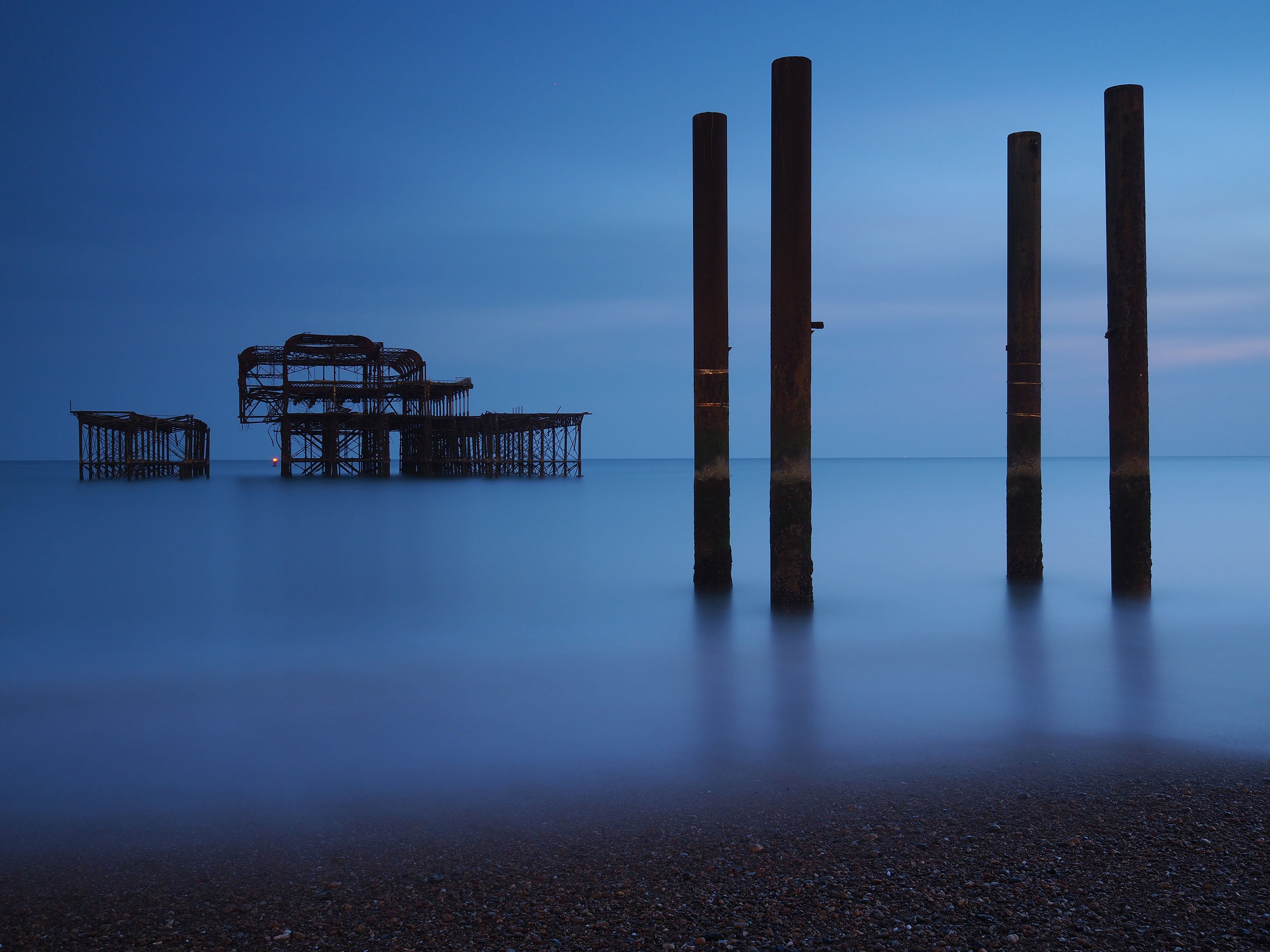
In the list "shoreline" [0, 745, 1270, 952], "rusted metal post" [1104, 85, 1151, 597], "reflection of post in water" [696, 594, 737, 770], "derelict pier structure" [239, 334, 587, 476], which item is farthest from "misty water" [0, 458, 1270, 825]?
"derelict pier structure" [239, 334, 587, 476]

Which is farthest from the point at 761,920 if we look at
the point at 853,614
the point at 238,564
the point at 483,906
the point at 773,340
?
the point at 238,564

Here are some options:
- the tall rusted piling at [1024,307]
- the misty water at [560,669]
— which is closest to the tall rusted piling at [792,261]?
the misty water at [560,669]

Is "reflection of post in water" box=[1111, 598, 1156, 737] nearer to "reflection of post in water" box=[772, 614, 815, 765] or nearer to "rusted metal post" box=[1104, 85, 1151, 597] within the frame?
"rusted metal post" box=[1104, 85, 1151, 597]

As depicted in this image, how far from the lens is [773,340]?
8.02 m

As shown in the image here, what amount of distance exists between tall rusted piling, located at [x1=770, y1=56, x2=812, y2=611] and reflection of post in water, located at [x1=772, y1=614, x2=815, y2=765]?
1168 mm

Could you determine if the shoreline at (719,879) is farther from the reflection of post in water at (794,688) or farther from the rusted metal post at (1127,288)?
the rusted metal post at (1127,288)

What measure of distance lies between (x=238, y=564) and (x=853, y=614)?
11809 millimetres

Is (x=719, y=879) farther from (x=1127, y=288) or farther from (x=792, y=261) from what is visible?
(x=1127, y=288)

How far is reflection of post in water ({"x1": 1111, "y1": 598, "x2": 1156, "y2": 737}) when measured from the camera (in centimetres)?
634

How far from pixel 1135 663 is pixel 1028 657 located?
0.79m

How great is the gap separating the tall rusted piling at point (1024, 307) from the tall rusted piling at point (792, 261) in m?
2.54

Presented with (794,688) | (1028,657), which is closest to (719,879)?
(794,688)

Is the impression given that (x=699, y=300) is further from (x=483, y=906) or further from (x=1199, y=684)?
(x=483, y=906)

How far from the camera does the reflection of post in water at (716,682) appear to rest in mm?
5703
